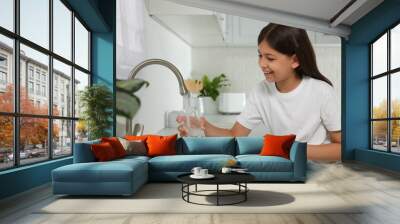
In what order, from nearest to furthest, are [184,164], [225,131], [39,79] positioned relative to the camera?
1. [39,79]
2. [184,164]
3. [225,131]

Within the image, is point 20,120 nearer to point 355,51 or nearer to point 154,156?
point 154,156

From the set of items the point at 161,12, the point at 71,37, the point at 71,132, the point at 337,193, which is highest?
the point at 161,12

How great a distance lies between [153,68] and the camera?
9.51 m

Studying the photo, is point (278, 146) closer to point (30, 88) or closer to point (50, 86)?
point (50, 86)

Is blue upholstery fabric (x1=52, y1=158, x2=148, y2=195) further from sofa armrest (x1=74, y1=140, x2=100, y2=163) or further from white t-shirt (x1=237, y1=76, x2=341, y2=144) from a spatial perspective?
white t-shirt (x1=237, y1=76, x2=341, y2=144)

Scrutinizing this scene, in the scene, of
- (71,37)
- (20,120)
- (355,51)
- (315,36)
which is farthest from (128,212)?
(355,51)

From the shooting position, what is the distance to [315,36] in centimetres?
935

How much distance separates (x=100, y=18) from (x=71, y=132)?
2.11 metres

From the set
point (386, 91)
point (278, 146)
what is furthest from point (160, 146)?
point (386, 91)

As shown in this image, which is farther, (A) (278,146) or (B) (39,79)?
(A) (278,146)

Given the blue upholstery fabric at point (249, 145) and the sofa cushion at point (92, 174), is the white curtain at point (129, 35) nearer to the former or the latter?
the blue upholstery fabric at point (249, 145)

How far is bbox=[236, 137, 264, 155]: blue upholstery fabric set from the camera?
7098 mm

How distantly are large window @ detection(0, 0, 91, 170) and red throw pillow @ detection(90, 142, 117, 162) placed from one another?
34.3 inches

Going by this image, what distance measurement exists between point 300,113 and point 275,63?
1.16m
